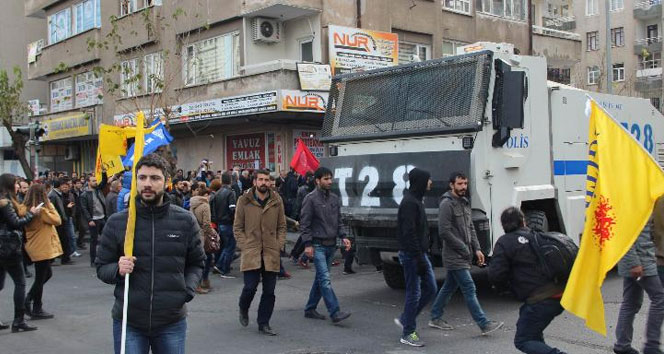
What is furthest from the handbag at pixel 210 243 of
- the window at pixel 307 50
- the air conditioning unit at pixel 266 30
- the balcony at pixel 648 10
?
the balcony at pixel 648 10

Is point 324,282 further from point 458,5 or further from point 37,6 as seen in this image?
point 37,6

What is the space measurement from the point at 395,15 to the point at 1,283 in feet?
56.7

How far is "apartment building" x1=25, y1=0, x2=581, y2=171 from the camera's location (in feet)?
67.9

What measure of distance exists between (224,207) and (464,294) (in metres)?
5.81

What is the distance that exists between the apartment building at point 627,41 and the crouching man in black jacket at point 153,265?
4808 centimetres

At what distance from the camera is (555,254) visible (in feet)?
17.2

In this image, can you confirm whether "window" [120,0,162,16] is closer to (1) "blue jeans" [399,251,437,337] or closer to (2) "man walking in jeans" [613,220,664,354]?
(1) "blue jeans" [399,251,437,337]

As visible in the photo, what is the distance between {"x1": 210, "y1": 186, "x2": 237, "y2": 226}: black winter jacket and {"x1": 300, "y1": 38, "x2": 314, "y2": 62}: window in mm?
9861

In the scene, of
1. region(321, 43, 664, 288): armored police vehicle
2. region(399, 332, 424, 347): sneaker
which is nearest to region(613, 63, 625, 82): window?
region(321, 43, 664, 288): armored police vehicle

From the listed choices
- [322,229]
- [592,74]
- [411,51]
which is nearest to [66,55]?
[411,51]

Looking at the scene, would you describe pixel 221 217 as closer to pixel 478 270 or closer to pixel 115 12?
pixel 478 270

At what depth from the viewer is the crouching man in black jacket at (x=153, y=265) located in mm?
4348

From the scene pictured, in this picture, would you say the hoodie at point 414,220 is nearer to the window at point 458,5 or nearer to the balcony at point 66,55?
the window at point 458,5

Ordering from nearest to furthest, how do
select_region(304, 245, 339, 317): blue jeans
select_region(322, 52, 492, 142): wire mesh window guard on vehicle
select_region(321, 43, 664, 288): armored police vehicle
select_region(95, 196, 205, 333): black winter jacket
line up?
select_region(95, 196, 205, 333): black winter jacket < select_region(304, 245, 339, 317): blue jeans < select_region(321, 43, 664, 288): armored police vehicle < select_region(322, 52, 492, 142): wire mesh window guard on vehicle
